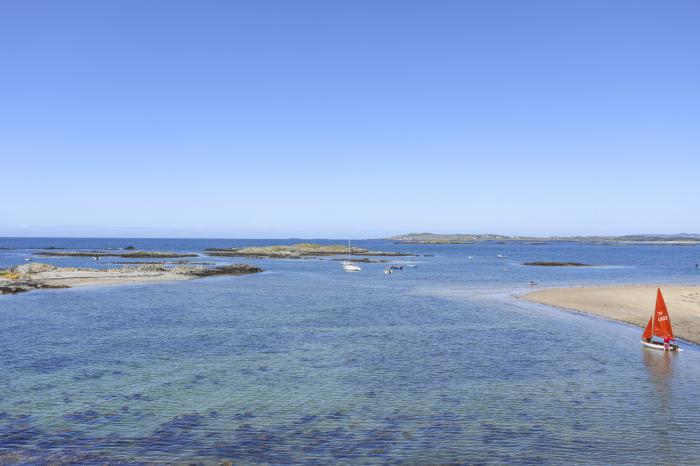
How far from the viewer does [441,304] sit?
4956 cm

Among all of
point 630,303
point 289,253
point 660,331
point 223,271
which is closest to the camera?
point 660,331

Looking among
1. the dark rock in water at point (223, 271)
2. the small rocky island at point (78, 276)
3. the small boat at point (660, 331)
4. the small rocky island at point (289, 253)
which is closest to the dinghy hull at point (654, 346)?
the small boat at point (660, 331)

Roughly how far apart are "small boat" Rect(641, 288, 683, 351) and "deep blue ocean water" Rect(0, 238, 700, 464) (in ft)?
2.39

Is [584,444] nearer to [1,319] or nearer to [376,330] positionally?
[376,330]

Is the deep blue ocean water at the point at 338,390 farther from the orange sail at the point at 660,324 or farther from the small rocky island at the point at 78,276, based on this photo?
the small rocky island at the point at 78,276

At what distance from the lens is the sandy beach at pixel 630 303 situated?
123 ft

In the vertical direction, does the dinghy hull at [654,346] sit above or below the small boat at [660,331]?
below

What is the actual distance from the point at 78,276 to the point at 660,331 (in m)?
65.9

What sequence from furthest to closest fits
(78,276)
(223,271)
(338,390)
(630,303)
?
(223,271)
(78,276)
(630,303)
(338,390)

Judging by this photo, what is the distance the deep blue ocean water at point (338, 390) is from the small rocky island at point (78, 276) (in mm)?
20428

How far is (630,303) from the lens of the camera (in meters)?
48.2

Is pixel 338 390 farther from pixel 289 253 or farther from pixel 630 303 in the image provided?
pixel 289 253

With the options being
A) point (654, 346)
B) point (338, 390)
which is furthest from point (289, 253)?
point (338, 390)

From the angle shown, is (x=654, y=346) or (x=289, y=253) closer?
(x=654, y=346)
